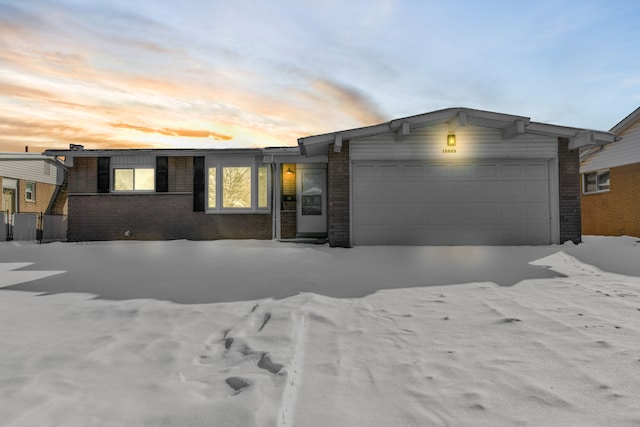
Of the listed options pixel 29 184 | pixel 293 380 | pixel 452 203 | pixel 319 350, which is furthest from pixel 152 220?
pixel 29 184

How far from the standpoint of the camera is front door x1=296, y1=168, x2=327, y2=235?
13.4m

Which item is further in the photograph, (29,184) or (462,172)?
(29,184)

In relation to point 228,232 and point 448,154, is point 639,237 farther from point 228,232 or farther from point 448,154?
point 228,232

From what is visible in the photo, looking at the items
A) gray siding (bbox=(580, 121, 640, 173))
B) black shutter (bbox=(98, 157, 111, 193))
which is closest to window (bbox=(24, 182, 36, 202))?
black shutter (bbox=(98, 157, 111, 193))

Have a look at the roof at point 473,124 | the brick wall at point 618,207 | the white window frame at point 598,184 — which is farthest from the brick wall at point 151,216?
the white window frame at point 598,184

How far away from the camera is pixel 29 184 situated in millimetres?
21812

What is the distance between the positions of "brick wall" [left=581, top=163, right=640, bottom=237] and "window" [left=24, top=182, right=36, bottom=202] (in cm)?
2911

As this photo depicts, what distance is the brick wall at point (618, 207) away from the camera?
533 inches

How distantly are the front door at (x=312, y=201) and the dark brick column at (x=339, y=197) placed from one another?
123 inches

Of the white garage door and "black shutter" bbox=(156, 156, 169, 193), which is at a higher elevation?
"black shutter" bbox=(156, 156, 169, 193)

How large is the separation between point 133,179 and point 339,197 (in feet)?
28.4

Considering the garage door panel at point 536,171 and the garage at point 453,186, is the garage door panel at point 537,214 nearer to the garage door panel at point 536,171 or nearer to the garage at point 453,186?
the garage at point 453,186

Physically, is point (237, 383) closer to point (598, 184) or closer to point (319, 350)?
point (319, 350)

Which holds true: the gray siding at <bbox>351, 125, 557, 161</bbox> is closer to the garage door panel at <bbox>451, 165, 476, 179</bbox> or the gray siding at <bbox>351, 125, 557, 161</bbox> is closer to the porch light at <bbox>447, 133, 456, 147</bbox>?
the porch light at <bbox>447, 133, 456, 147</bbox>
